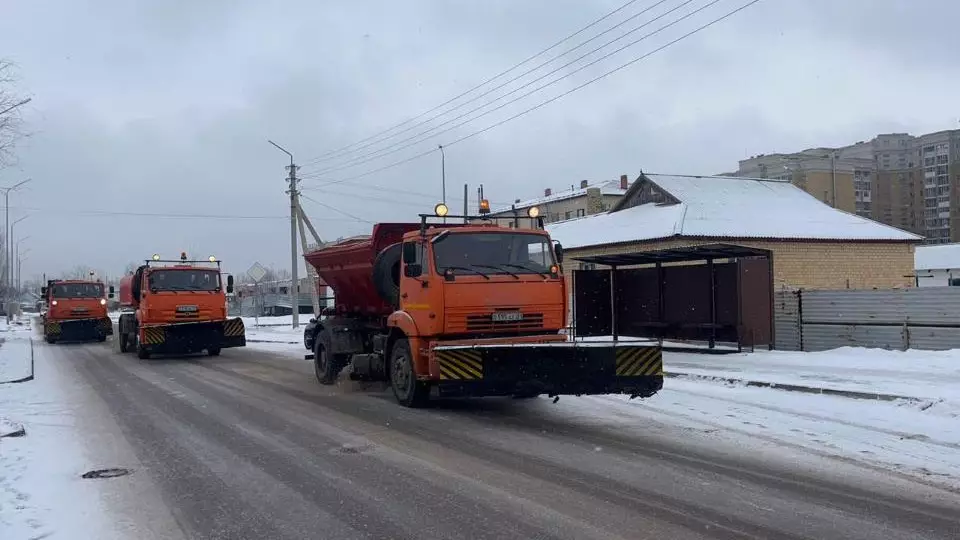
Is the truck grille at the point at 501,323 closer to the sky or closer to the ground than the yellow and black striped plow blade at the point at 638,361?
closer to the sky

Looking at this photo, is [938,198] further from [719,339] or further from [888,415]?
[888,415]

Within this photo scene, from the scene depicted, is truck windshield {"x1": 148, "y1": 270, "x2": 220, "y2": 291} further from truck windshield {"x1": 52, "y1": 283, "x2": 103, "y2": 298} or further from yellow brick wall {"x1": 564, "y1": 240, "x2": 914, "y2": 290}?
yellow brick wall {"x1": 564, "y1": 240, "x2": 914, "y2": 290}

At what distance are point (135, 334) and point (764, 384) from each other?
758 inches

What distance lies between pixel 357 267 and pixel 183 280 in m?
10.2

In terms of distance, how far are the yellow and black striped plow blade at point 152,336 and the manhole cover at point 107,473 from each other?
15.1 meters

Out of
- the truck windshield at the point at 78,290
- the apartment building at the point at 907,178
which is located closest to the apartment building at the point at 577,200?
the apartment building at the point at 907,178

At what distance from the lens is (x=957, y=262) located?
57.0 m

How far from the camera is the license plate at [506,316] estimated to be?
11125 millimetres

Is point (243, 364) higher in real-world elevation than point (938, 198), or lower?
lower

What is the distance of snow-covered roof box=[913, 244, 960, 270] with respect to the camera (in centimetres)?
5684

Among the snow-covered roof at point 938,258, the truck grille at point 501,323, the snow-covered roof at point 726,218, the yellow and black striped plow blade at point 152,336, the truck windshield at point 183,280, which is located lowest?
the yellow and black striped plow blade at point 152,336

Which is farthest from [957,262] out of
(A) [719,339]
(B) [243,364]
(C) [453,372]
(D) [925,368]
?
(C) [453,372]

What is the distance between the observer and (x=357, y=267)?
48.7 ft

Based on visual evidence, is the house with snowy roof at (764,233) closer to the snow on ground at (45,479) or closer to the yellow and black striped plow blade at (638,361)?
the yellow and black striped plow blade at (638,361)
